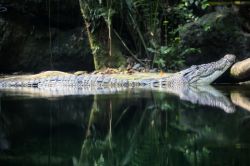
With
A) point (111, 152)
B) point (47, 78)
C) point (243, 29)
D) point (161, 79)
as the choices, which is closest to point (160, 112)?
point (111, 152)

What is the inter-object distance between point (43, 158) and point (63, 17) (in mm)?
9620

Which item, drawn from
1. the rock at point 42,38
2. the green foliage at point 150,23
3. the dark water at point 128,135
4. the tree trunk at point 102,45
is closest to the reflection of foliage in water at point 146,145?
the dark water at point 128,135

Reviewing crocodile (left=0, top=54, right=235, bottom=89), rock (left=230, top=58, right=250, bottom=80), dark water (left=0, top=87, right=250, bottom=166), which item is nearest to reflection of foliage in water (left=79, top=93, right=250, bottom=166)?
dark water (left=0, top=87, right=250, bottom=166)

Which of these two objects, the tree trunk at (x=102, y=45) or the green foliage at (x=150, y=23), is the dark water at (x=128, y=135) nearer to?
the green foliage at (x=150, y=23)

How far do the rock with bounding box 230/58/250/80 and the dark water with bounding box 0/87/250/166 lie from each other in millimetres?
2862

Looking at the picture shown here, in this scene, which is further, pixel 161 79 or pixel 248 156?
pixel 161 79

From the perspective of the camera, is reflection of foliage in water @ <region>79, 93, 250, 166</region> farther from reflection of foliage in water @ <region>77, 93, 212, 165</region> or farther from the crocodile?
the crocodile

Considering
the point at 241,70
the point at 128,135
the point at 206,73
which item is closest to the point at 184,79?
the point at 206,73

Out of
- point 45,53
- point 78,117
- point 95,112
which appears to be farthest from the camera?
point 45,53

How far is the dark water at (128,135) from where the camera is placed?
2.30m

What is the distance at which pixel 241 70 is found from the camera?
7.71 meters

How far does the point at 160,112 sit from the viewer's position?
13.6 ft

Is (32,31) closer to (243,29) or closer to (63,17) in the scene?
(63,17)

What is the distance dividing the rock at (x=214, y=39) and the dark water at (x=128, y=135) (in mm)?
4840
